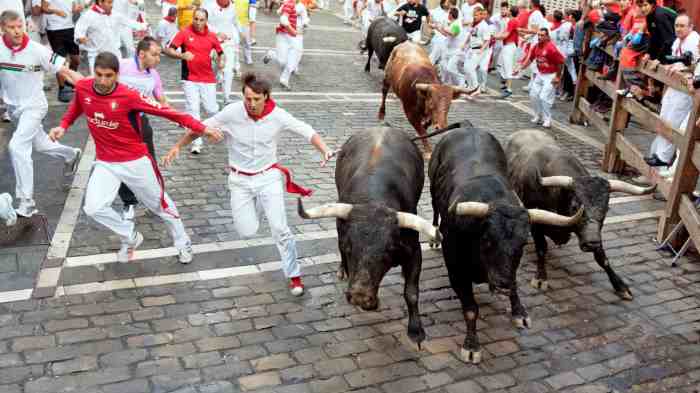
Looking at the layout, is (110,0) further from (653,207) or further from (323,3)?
(323,3)

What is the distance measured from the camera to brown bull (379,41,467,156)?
36.7 ft

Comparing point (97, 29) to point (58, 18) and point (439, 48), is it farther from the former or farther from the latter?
point (439, 48)

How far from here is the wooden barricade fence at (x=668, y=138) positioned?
785cm

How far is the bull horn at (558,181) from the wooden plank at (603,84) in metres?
5.46

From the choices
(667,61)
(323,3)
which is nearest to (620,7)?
(667,61)

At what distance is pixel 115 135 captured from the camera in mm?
6152

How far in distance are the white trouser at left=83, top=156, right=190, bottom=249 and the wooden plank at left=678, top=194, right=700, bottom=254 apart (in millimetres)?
5875

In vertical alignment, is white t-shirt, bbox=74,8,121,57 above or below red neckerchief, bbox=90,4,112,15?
below

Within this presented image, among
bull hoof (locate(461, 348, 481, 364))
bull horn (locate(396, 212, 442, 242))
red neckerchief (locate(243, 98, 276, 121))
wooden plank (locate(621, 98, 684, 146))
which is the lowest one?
bull hoof (locate(461, 348, 481, 364))

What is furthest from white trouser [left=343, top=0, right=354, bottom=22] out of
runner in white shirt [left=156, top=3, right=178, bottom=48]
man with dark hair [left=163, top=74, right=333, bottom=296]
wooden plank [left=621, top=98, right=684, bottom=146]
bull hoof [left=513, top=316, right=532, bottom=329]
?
bull hoof [left=513, top=316, right=532, bottom=329]

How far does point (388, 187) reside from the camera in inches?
228

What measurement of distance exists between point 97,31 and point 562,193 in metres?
8.95

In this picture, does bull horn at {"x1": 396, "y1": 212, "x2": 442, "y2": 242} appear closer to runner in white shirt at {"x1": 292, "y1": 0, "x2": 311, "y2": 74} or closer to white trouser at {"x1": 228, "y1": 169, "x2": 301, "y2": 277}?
white trouser at {"x1": 228, "y1": 169, "x2": 301, "y2": 277}

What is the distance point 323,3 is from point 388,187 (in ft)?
90.3
